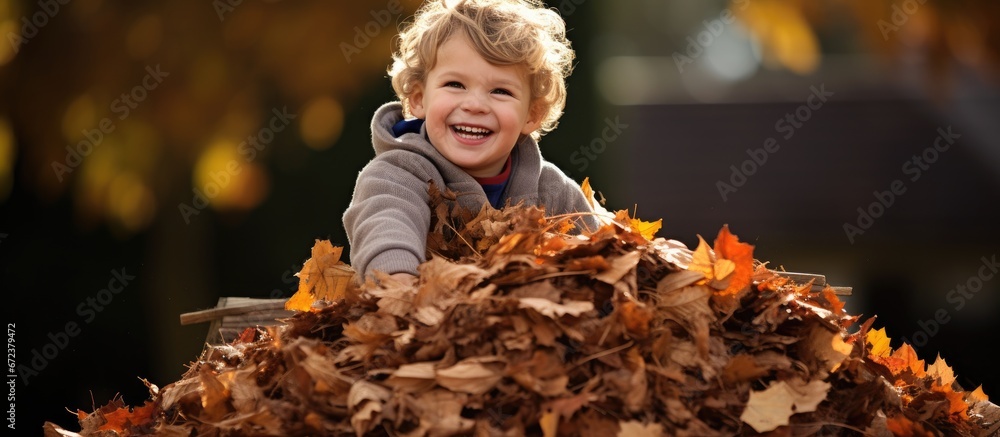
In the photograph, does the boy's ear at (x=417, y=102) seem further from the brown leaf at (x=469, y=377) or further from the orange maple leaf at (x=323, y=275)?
the brown leaf at (x=469, y=377)

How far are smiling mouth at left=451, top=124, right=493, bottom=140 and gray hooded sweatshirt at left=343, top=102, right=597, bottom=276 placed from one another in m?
0.08

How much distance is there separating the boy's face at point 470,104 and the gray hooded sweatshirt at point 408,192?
0.19 ft

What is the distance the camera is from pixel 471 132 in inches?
108

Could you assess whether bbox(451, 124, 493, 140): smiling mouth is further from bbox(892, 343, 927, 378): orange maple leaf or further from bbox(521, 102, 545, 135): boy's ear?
bbox(892, 343, 927, 378): orange maple leaf

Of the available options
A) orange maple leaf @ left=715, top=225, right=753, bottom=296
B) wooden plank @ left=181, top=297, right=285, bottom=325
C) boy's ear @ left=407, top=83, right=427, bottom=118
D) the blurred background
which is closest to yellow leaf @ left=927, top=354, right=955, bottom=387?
orange maple leaf @ left=715, top=225, right=753, bottom=296

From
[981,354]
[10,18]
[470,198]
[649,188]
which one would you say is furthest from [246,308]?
[649,188]

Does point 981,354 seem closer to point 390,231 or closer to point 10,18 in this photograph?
point 390,231

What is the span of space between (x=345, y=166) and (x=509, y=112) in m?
1.53

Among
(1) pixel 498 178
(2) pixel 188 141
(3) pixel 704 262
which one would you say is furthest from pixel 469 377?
(2) pixel 188 141

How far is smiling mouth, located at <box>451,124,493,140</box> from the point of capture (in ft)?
8.94

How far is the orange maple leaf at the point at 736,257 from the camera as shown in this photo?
1854mm

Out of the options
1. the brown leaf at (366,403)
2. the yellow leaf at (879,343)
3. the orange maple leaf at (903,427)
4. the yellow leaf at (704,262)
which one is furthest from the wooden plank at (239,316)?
the orange maple leaf at (903,427)

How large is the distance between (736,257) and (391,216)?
89cm

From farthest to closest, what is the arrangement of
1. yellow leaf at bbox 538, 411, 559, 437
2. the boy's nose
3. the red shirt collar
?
the red shirt collar < the boy's nose < yellow leaf at bbox 538, 411, 559, 437
